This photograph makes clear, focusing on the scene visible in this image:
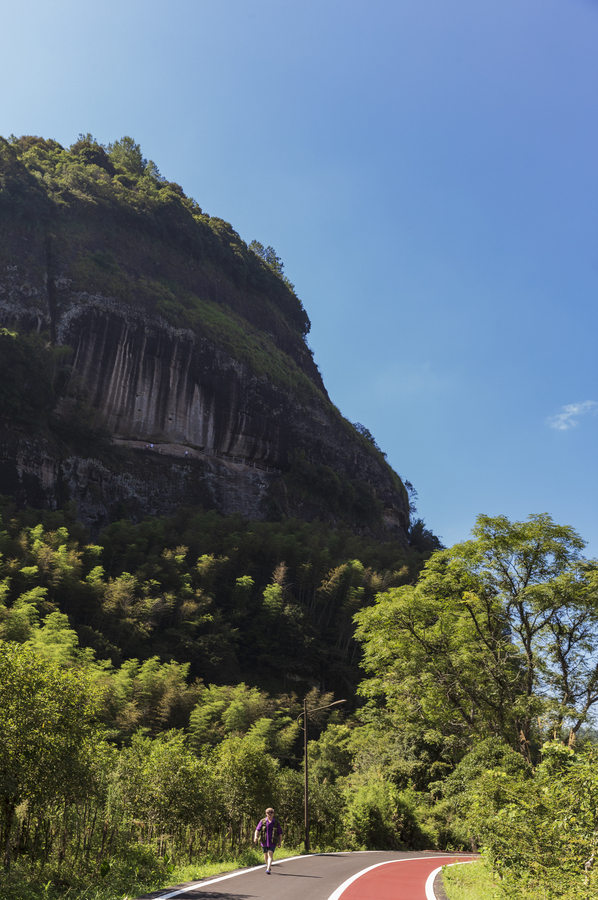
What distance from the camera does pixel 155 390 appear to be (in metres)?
56.4

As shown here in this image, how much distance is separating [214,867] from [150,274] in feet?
216

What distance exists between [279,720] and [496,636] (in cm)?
2092

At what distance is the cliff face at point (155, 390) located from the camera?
171ft

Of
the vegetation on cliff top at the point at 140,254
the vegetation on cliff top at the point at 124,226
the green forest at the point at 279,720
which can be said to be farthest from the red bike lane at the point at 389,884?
the vegetation on cliff top at the point at 124,226

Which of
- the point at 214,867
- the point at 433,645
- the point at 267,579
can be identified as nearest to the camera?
the point at 214,867

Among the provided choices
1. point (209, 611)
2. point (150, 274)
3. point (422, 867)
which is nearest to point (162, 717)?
point (209, 611)

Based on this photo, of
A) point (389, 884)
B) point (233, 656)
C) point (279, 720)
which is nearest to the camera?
point (389, 884)

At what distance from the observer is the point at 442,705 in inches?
665

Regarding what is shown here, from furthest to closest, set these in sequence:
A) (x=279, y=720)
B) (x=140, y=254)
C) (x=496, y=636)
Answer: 1. (x=140, y=254)
2. (x=279, y=720)
3. (x=496, y=636)

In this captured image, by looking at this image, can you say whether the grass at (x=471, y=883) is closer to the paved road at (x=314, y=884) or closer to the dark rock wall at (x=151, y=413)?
the paved road at (x=314, y=884)

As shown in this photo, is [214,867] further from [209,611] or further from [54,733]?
[209,611]

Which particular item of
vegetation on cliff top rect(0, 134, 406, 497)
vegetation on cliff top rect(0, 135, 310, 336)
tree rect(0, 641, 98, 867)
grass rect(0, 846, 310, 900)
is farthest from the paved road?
vegetation on cliff top rect(0, 135, 310, 336)

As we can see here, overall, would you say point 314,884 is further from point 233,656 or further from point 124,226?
point 124,226

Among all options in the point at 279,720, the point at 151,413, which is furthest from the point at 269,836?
the point at 151,413
